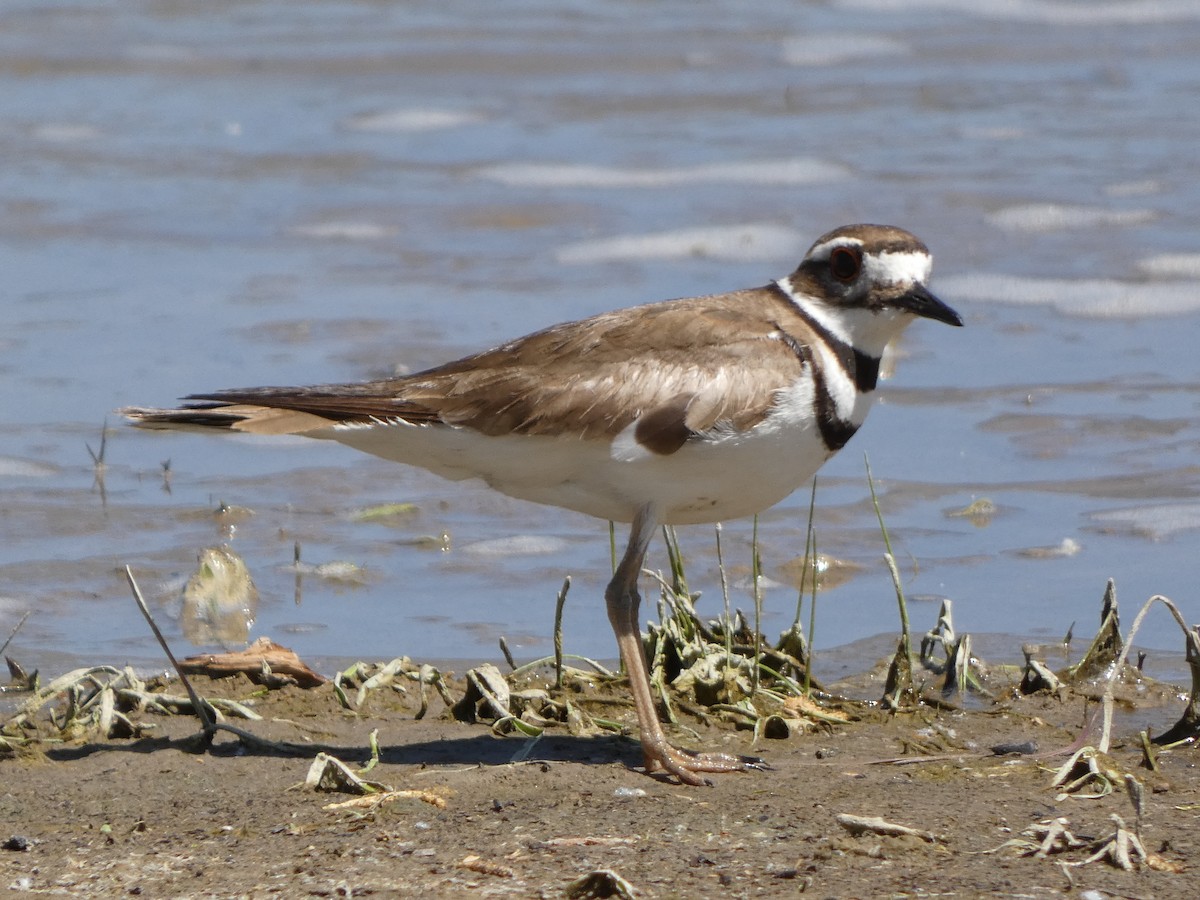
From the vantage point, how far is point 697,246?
1105cm

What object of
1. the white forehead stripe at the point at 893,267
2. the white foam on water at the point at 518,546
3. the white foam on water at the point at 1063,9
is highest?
the white foam on water at the point at 1063,9

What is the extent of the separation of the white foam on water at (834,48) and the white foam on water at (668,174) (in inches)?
136

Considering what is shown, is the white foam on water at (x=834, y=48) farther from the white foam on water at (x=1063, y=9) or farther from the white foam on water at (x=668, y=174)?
the white foam on water at (x=668, y=174)

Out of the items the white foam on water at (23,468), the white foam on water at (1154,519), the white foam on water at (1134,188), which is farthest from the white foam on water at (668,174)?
the white foam on water at (1154,519)

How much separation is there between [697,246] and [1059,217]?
229cm

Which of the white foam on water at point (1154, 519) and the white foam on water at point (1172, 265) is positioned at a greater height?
the white foam on water at point (1172, 265)

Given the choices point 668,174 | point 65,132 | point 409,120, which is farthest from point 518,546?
point 65,132

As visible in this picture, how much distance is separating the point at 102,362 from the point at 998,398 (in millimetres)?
4254

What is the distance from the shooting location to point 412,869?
4000 mm

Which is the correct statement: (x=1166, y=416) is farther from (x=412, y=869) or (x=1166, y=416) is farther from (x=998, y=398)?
(x=412, y=869)

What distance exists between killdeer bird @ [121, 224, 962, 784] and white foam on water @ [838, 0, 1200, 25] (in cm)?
→ 1287

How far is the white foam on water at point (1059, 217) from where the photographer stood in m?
11.3

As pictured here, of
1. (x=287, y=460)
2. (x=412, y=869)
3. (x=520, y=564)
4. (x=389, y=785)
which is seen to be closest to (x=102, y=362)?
(x=287, y=460)

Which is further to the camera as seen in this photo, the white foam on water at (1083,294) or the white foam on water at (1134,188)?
the white foam on water at (1134,188)
